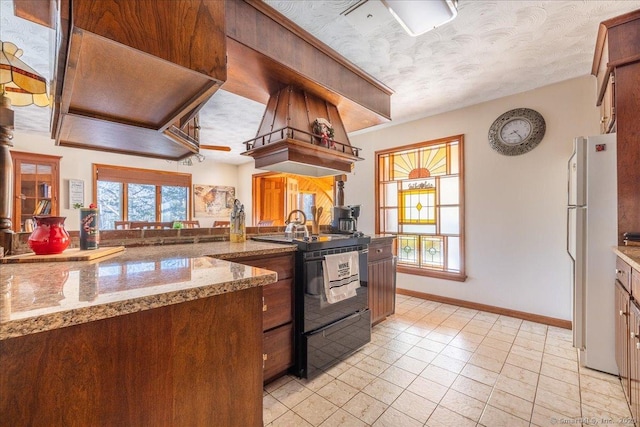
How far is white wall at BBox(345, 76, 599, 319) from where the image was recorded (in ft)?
8.87

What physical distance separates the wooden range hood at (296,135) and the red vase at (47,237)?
145 centimetres

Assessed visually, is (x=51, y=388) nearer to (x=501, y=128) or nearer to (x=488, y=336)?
(x=488, y=336)

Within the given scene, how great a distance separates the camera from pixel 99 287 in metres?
0.78

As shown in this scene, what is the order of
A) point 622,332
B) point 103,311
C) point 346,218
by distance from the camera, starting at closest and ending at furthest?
point 103,311
point 622,332
point 346,218

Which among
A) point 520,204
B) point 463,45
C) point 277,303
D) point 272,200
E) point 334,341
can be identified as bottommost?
point 334,341

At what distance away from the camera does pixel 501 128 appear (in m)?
3.05

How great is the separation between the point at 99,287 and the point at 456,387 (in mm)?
2056

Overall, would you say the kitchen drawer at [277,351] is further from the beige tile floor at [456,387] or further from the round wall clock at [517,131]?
the round wall clock at [517,131]

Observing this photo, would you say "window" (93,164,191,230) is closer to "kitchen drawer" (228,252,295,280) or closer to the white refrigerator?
"kitchen drawer" (228,252,295,280)

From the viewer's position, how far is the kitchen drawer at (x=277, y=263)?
1681 millimetres

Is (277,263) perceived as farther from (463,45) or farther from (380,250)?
(463,45)

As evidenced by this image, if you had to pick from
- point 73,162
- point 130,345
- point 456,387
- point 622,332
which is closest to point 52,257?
point 130,345

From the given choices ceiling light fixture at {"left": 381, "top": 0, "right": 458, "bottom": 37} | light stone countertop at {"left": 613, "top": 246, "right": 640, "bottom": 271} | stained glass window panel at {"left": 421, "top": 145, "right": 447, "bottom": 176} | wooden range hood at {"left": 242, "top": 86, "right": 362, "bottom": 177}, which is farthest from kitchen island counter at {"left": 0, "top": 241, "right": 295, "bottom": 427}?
stained glass window panel at {"left": 421, "top": 145, "right": 447, "bottom": 176}

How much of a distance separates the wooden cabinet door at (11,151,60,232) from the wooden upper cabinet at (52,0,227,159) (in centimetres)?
377
